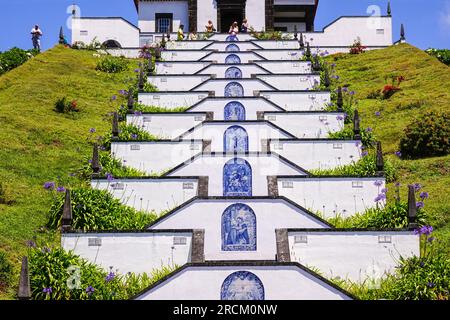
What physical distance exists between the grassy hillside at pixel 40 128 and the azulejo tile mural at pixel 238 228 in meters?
4.63

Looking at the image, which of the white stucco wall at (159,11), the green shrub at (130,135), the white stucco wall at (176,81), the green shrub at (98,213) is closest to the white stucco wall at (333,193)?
the green shrub at (98,213)

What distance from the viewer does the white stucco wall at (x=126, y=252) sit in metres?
19.4

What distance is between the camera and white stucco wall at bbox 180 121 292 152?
27.0 metres

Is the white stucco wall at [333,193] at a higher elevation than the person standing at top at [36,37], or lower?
lower

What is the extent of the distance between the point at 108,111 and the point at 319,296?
64.1 ft

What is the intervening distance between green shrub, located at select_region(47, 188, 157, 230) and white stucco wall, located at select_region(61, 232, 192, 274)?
110 cm

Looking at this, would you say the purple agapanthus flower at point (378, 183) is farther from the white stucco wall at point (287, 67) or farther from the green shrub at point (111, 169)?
the white stucco wall at point (287, 67)

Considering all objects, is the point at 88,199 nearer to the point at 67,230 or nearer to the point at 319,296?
the point at 67,230

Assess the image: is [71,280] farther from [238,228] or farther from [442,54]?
[442,54]

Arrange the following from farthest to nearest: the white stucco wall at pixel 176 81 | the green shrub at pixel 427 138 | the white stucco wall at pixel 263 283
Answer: the white stucco wall at pixel 176 81 → the green shrub at pixel 427 138 → the white stucco wall at pixel 263 283

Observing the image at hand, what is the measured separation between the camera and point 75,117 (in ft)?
109

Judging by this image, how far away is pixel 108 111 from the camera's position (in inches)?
1357

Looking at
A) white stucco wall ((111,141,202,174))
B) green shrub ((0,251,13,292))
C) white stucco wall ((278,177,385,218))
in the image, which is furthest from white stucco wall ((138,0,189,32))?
green shrub ((0,251,13,292))
